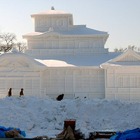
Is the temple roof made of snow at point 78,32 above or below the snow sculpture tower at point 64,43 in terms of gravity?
above

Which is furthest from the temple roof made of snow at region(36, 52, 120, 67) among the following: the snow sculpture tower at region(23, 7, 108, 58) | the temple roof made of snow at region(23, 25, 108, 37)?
the temple roof made of snow at region(23, 25, 108, 37)

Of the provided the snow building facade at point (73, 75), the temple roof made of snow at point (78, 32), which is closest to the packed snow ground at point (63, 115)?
the snow building facade at point (73, 75)

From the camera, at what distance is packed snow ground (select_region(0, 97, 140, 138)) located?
911 inches

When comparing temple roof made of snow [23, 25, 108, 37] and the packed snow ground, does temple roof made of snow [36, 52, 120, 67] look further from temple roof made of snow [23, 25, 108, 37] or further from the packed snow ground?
the packed snow ground

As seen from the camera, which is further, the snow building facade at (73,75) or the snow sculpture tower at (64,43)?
the snow sculpture tower at (64,43)

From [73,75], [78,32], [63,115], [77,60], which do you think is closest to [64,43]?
[78,32]

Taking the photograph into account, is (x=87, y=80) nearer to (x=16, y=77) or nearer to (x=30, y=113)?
(x=16, y=77)

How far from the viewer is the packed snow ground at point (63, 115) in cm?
2314

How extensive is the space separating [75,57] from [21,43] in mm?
45445

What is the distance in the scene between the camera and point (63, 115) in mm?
24859

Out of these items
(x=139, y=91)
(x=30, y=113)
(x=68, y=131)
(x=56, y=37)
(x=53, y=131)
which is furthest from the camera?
(x=56, y=37)

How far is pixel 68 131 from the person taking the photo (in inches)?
709

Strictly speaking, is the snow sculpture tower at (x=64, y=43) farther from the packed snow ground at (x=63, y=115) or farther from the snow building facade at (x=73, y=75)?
the packed snow ground at (x=63, y=115)

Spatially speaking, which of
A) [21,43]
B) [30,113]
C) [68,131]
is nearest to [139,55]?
[30,113]
